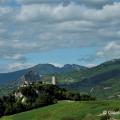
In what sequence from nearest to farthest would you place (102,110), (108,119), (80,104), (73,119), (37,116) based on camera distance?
(108,119), (73,119), (102,110), (37,116), (80,104)

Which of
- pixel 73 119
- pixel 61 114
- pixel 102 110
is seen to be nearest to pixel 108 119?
pixel 73 119

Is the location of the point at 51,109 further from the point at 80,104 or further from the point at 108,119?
the point at 108,119

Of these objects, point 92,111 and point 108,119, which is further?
point 92,111

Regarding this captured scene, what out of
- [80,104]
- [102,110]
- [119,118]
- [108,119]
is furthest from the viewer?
[80,104]

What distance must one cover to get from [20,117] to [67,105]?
21.4 m

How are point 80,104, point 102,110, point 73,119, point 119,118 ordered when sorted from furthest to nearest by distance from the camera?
point 80,104 < point 102,110 < point 73,119 < point 119,118

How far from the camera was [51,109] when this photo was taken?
185 metres

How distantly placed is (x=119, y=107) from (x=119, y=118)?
95.1ft

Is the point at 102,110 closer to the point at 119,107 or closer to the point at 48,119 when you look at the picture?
the point at 119,107

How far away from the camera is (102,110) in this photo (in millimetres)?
160000

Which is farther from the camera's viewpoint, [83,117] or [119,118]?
[83,117]

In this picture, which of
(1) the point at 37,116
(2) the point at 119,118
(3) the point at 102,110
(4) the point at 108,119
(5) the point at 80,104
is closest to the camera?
(4) the point at 108,119

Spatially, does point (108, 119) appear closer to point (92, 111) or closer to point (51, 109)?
point (92, 111)

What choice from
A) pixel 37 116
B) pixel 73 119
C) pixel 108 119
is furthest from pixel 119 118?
pixel 37 116
